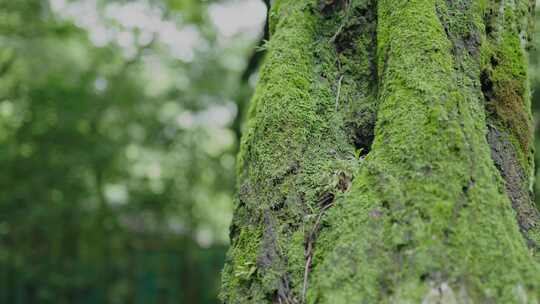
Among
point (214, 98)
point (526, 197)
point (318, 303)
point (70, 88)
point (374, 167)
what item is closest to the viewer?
point (318, 303)

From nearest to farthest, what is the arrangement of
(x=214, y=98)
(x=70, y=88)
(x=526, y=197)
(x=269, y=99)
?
(x=526, y=197)
(x=269, y=99)
(x=70, y=88)
(x=214, y=98)

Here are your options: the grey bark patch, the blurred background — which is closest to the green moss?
the grey bark patch

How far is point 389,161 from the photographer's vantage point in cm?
235

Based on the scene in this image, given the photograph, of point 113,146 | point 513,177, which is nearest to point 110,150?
point 113,146

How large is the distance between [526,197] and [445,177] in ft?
2.91

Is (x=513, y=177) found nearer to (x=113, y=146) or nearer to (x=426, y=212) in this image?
(x=426, y=212)

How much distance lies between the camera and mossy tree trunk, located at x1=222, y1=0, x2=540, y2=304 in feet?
6.59

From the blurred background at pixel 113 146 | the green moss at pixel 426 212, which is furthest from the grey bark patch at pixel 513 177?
the blurred background at pixel 113 146

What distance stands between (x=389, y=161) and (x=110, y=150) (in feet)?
29.1

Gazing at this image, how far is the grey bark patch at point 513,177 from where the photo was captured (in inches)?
103

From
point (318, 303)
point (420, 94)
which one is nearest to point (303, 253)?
point (318, 303)

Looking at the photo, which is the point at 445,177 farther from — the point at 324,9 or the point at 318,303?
the point at 324,9

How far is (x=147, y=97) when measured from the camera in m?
10.9

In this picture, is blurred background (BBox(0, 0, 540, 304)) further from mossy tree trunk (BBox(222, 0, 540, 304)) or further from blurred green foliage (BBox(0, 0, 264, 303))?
mossy tree trunk (BBox(222, 0, 540, 304))
